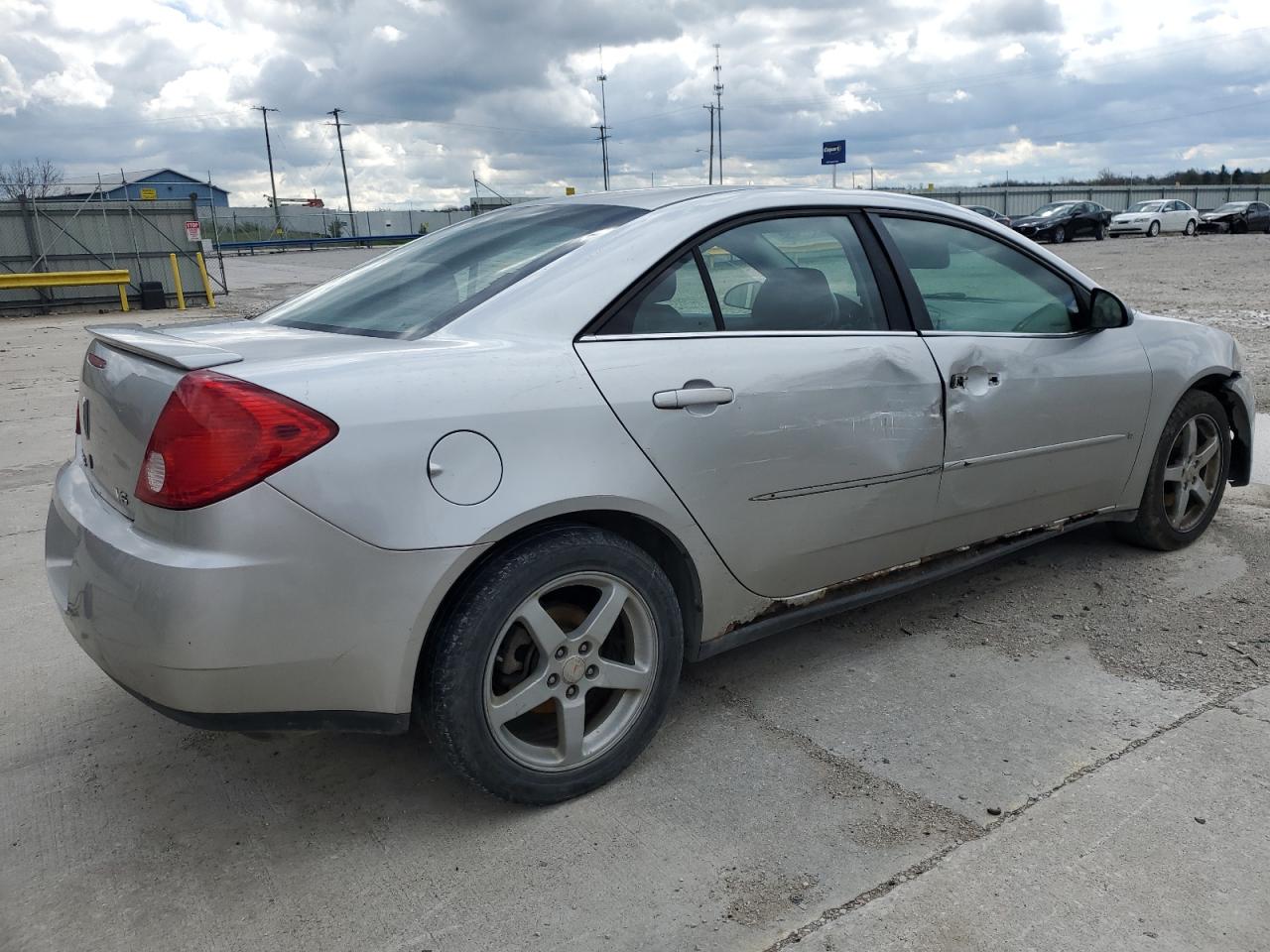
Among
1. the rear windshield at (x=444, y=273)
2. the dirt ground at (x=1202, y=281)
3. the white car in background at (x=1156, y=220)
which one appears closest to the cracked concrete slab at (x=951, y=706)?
the rear windshield at (x=444, y=273)

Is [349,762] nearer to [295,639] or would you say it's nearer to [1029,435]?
[295,639]

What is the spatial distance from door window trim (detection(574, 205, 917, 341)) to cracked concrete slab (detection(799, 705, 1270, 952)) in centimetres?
142

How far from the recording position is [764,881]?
2.28 m

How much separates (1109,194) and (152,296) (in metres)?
51.9

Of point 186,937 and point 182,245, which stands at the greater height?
point 182,245

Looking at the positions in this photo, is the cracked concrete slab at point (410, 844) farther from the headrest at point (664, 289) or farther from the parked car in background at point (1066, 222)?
the parked car in background at point (1066, 222)

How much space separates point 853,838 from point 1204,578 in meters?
2.43

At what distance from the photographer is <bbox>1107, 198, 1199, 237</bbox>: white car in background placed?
117 ft

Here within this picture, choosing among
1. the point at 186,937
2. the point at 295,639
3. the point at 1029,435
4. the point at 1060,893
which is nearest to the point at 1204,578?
the point at 1029,435

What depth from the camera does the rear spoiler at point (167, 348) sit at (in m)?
2.23

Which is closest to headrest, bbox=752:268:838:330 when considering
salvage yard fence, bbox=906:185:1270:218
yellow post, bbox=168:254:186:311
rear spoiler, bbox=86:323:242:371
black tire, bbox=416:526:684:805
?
black tire, bbox=416:526:684:805

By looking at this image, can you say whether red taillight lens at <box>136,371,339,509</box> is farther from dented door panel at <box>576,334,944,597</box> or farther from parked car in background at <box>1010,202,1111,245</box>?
parked car in background at <box>1010,202,1111,245</box>

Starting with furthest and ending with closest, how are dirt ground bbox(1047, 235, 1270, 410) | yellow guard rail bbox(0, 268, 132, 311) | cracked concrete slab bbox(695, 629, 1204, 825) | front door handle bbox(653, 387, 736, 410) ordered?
yellow guard rail bbox(0, 268, 132, 311) → dirt ground bbox(1047, 235, 1270, 410) → cracked concrete slab bbox(695, 629, 1204, 825) → front door handle bbox(653, 387, 736, 410)

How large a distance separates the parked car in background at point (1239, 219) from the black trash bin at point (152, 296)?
35704mm
